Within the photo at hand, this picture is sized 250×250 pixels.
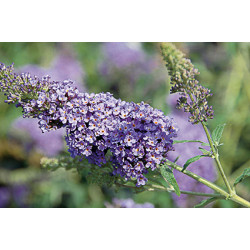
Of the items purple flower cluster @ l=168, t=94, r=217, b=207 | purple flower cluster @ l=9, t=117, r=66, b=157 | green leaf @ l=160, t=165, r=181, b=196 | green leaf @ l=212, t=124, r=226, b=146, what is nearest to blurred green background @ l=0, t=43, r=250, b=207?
purple flower cluster @ l=9, t=117, r=66, b=157

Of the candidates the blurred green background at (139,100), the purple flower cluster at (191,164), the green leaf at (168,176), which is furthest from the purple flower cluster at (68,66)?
the green leaf at (168,176)

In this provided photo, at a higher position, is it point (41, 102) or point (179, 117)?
point (179, 117)

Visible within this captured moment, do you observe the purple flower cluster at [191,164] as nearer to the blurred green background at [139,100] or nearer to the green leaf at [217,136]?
the blurred green background at [139,100]

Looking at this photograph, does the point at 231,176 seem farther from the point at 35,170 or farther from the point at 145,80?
the point at 35,170

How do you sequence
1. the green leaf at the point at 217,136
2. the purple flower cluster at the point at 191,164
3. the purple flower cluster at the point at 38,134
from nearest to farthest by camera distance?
the green leaf at the point at 217,136 < the purple flower cluster at the point at 191,164 < the purple flower cluster at the point at 38,134

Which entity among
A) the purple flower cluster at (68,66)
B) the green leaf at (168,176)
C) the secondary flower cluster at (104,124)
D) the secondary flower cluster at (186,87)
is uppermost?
the purple flower cluster at (68,66)

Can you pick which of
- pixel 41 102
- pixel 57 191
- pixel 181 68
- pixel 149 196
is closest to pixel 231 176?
pixel 149 196

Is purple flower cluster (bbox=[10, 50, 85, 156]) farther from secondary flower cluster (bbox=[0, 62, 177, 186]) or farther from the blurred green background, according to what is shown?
secondary flower cluster (bbox=[0, 62, 177, 186])
